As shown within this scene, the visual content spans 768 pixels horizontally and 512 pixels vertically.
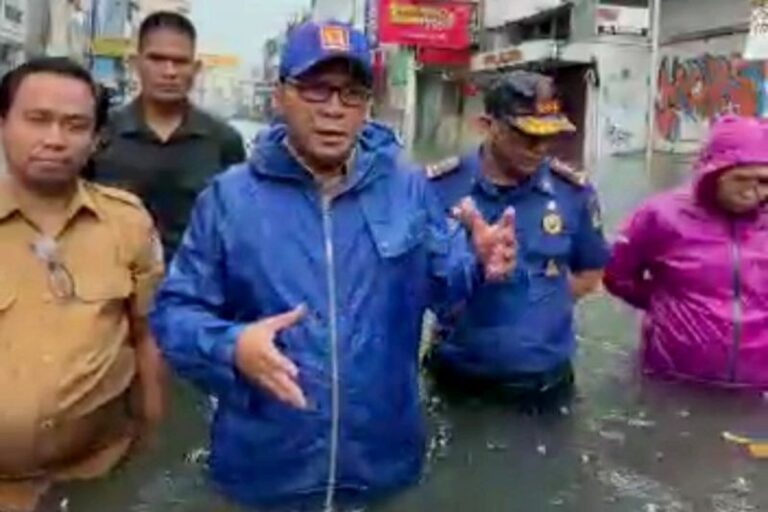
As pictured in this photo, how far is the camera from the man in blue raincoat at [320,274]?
348 centimetres

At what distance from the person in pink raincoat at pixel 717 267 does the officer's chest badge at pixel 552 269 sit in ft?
1.97

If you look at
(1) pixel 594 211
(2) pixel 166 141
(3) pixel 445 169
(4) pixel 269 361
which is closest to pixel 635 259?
(1) pixel 594 211

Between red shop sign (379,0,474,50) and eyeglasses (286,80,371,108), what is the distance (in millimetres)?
30444

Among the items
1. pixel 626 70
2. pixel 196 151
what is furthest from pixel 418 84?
pixel 196 151

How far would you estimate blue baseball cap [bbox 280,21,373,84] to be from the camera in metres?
3.45

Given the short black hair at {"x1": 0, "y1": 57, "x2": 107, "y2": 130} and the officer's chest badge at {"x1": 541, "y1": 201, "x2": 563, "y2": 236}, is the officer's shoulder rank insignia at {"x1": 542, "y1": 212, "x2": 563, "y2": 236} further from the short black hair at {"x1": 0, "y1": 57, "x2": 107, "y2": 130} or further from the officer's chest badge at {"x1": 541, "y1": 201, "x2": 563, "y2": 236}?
the short black hair at {"x1": 0, "y1": 57, "x2": 107, "y2": 130}

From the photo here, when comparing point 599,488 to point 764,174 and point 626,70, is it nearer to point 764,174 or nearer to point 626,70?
point 764,174

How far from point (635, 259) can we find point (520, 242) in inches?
32.5

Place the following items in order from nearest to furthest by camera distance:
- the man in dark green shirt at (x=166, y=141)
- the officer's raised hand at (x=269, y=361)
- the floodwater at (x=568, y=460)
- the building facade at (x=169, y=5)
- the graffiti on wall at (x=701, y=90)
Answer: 1. the officer's raised hand at (x=269, y=361)
2. the floodwater at (x=568, y=460)
3. the man in dark green shirt at (x=166, y=141)
4. the building facade at (x=169, y=5)
5. the graffiti on wall at (x=701, y=90)

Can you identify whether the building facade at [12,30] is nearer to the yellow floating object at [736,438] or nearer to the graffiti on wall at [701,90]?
the yellow floating object at [736,438]

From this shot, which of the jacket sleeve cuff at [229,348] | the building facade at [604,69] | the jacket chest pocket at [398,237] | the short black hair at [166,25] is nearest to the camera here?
the jacket sleeve cuff at [229,348]

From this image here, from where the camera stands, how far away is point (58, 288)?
3727 mm

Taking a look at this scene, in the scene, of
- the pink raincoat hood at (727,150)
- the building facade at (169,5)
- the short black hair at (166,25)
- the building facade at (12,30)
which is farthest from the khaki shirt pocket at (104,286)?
the building facade at (12,30)

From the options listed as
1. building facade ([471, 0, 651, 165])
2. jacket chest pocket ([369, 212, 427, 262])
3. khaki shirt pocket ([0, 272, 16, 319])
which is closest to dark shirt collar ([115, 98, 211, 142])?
khaki shirt pocket ([0, 272, 16, 319])
